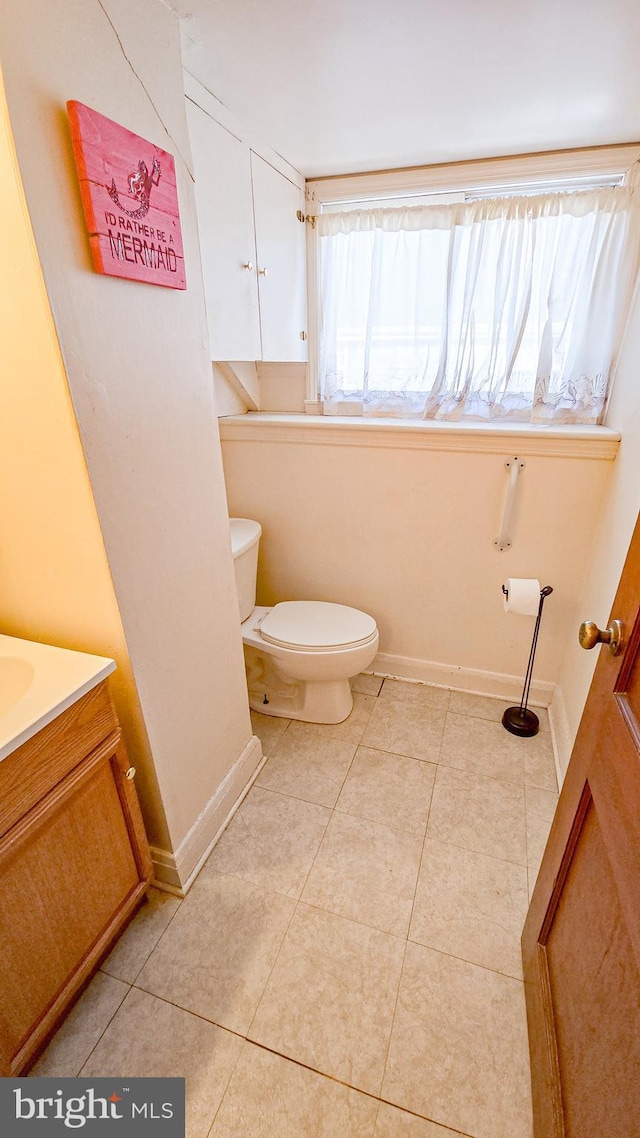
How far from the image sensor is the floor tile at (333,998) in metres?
1.02

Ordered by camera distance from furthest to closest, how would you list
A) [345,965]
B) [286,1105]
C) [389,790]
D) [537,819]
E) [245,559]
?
[245,559], [389,790], [537,819], [345,965], [286,1105]

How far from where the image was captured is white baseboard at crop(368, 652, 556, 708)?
6.64 ft

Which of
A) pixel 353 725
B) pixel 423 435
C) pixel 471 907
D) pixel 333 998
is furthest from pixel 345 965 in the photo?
pixel 423 435

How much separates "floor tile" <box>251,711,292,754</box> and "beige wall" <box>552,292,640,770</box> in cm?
105

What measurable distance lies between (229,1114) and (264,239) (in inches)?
89.8

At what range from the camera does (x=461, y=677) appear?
213 cm

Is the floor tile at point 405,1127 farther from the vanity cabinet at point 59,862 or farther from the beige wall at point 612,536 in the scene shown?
the beige wall at point 612,536

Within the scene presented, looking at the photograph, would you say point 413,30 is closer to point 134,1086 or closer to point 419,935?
point 419,935

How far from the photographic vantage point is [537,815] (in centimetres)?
156

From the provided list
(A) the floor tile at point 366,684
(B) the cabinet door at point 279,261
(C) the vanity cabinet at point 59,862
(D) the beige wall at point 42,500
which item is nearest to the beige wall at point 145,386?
(D) the beige wall at point 42,500

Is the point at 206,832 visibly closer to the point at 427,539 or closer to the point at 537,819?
the point at 537,819

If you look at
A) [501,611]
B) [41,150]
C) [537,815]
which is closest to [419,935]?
[537,815]

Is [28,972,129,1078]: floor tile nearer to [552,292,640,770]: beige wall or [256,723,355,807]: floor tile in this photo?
[256,723,355,807]: floor tile

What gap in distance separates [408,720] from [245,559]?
0.94m
